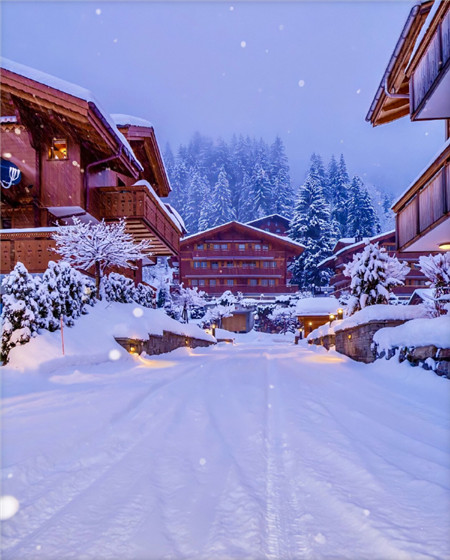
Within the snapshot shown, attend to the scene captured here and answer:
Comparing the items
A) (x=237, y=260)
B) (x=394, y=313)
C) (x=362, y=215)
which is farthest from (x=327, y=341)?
(x=362, y=215)

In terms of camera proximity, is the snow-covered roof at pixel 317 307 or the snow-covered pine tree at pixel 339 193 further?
the snow-covered pine tree at pixel 339 193

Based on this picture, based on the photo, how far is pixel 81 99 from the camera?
14.5 m

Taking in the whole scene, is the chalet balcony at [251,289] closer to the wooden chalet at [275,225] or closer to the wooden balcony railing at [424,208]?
the wooden chalet at [275,225]

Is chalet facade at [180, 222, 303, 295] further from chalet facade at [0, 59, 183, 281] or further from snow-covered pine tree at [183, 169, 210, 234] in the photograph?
chalet facade at [0, 59, 183, 281]

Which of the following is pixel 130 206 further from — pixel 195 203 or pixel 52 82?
pixel 195 203

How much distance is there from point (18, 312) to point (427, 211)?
35.9 ft

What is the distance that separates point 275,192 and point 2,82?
70755 mm

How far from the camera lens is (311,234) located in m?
57.8

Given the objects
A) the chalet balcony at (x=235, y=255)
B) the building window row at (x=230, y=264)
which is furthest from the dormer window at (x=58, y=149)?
the building window row at (x=230, y=264)

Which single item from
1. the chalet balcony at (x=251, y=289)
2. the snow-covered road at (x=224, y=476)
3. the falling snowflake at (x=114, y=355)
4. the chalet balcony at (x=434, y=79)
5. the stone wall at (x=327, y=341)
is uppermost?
the chalet balcony at (x=434, y=79)

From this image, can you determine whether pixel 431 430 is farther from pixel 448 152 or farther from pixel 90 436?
pixel 448 152

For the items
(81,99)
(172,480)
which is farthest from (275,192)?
(172,480)

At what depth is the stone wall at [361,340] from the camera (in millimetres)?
11695

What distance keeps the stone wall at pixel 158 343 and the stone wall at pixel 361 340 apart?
22.6ft
